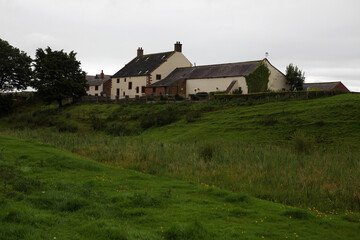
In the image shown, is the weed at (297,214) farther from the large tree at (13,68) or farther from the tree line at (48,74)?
the large tree at (13,68)

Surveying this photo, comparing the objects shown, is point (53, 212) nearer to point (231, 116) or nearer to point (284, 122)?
point (284, 122)

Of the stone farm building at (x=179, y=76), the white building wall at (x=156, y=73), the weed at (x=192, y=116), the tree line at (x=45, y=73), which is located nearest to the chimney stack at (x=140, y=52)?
the stone farm building at (x=179, y=76)

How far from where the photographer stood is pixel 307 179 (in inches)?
511

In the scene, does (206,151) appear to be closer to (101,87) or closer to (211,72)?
(211,72)

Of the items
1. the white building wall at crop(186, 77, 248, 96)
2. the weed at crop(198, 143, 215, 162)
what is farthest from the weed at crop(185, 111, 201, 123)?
the weed at crop(198, 143, 215, 162)

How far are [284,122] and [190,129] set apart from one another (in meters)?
9.23

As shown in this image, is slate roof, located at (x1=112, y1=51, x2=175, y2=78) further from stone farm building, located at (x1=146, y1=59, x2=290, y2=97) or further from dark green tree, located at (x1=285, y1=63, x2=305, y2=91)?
dark green tree, located at (x1=285, y1=63, x2=305, y2=91)

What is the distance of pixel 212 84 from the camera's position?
5778cm

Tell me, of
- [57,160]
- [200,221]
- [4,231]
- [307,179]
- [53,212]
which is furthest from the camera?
[57,160]

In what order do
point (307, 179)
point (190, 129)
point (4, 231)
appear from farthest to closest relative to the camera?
point (190, 129)
point (307, 179)
point (4, 231)

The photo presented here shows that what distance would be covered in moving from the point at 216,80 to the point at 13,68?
3682cm

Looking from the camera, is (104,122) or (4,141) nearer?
(4,141)

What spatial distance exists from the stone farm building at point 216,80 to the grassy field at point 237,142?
11020 mm

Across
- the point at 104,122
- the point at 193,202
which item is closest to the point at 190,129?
the point at 104,122
